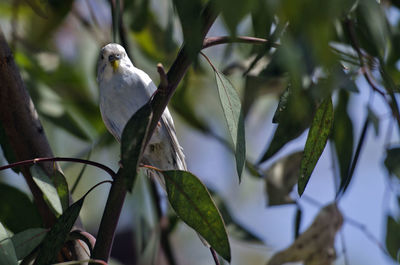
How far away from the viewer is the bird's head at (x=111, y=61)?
65.5 inches

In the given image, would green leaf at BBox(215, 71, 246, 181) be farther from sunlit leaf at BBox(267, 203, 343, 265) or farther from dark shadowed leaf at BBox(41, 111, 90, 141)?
dark shadowed leaf at BBox(41, 111, 90, 141)

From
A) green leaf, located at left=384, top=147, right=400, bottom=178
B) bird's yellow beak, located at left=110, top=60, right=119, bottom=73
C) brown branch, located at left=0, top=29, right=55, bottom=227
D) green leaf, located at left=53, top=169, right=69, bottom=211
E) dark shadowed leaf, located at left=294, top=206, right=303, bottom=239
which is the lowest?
dark shadowed leaf, located at left=294, top=206, right=303, bottom=239

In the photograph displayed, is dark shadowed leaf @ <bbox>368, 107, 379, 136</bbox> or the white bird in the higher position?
the white bird

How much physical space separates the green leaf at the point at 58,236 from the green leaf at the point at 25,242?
13cm

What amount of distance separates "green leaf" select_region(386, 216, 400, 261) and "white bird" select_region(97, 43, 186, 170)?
19.8 inches

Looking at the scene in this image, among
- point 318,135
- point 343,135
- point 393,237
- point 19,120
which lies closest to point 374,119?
point 343,135

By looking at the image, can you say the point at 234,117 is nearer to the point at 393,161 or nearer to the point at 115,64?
the point at 393,161

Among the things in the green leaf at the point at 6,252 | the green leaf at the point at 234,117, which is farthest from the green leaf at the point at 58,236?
the green leaf at the point at 234,117

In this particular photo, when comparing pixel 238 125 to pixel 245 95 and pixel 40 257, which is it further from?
pixel 245 95

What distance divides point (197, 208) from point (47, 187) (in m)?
0.31

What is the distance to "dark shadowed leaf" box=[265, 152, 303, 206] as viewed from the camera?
1613mm

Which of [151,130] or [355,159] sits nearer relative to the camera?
[151,130]

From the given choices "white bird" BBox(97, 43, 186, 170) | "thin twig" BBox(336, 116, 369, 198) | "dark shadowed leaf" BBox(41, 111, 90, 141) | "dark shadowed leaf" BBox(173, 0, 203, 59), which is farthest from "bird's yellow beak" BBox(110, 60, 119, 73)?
"dark shadowed leaf" BBox(173, 0, 203, 59)

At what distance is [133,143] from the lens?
85cm
